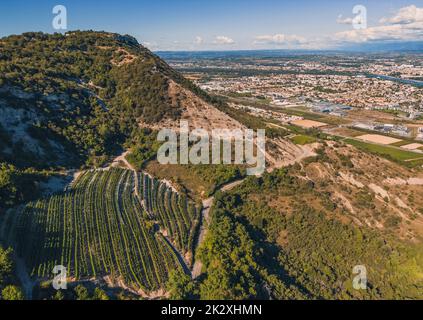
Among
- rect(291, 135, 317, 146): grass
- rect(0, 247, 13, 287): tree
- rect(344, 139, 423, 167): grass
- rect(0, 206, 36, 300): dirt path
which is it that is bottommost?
rect(0, 206, 36, 300): dirt path

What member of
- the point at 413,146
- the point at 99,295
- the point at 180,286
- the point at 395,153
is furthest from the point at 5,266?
the point at 413,146

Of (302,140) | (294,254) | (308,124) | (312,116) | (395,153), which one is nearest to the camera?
(294,254)

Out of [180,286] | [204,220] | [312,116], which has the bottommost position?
[180,286]

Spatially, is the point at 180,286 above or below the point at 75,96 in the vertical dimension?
below

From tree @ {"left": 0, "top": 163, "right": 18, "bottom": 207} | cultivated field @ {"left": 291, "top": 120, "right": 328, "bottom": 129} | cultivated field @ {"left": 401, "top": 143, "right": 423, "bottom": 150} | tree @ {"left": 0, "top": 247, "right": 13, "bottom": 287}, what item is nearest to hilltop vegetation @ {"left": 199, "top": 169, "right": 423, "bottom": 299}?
tree @ {"left": 0, "top": 247, "right": 13, "bottom": 287}

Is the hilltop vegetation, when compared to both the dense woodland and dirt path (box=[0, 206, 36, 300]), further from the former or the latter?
dirt path (box=[0, 206, 36, 300])

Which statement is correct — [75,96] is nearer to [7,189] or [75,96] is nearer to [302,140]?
[7,189]
